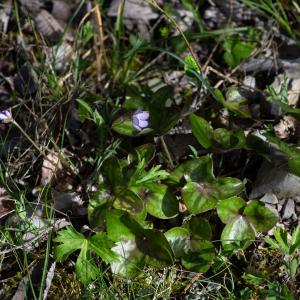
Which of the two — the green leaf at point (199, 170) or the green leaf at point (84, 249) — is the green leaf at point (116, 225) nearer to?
the green leaf at point (84, 249)

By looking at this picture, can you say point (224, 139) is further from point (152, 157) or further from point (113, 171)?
point (113, 171)

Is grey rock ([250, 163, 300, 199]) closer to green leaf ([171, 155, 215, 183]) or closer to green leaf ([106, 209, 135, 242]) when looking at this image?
green leaf ([171, 155, 215, 183])

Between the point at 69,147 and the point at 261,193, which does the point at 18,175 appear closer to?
the point at 69,147

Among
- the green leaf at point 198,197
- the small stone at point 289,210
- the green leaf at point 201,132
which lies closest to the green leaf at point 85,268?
the green leaf at point 198,197

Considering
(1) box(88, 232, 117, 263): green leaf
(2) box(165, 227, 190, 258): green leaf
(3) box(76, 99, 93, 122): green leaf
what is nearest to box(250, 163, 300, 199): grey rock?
(2) box(165, 227, 190, 258): green leaf

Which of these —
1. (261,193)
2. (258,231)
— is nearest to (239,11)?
(261,193)

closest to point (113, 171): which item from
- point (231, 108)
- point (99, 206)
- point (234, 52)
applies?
point (99, 206)

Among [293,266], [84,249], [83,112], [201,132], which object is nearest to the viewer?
[293,266]
